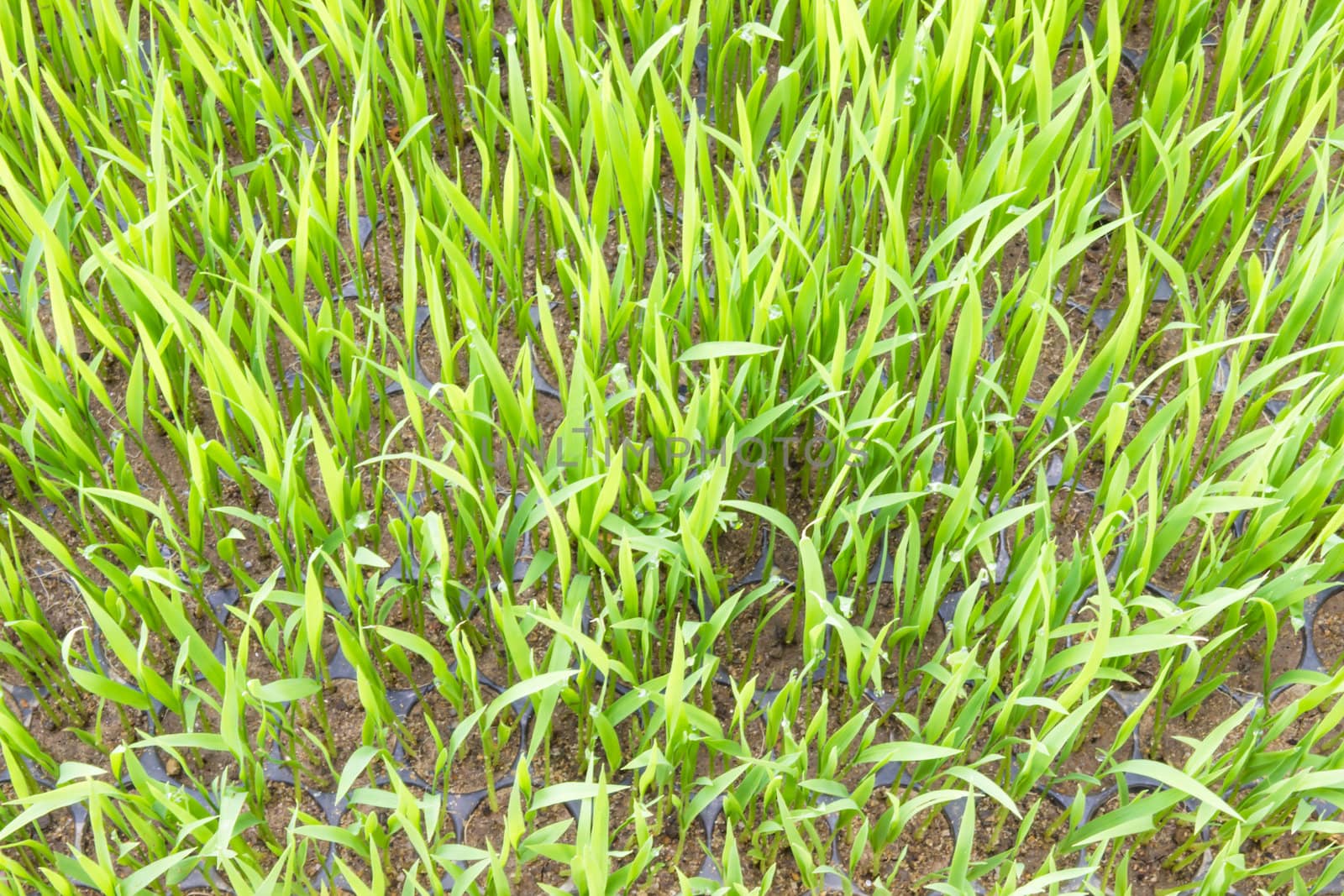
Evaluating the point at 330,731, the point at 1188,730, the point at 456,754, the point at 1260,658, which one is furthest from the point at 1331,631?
the point at 330,731

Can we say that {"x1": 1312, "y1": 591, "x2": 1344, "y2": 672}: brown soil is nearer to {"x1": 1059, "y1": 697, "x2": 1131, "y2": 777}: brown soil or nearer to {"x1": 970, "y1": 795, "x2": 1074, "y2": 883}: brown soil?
{"x1": 1059, "y1": 697, "x2": 1131, "y2": 777}: brown soil

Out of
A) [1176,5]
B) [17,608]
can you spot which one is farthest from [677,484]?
[1176,5]

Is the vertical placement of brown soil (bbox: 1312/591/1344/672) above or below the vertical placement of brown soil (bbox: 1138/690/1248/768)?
above

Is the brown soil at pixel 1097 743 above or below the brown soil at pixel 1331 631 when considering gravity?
below

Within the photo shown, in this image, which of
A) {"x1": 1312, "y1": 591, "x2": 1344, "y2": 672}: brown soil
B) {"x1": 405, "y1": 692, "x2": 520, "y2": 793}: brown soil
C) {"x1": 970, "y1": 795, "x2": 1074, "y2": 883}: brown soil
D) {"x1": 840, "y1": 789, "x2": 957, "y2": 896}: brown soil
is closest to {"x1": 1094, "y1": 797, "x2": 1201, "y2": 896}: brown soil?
{"x1": 970, "y1": 795, "x2": 1074, "y2": 883}: brown soil

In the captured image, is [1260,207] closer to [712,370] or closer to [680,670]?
[712,370]

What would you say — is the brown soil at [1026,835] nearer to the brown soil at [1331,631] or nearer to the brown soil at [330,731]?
the brown soil at [1331,631]

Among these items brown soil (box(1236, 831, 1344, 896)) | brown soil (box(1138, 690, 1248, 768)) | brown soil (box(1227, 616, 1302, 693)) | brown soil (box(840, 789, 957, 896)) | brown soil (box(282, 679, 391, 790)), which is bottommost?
brown soil (box(1236, 831, 1344, 896))

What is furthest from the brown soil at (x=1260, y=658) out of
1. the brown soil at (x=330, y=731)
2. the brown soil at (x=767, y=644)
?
the brown soil at (x=330, y=731)

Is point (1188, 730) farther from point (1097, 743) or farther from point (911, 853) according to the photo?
point (911, 853)

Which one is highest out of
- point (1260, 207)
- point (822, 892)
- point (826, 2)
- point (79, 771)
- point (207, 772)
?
point (826, 2)

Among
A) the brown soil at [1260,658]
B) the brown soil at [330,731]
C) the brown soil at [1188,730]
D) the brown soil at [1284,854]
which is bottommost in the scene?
the brown soil at [1284,854]
